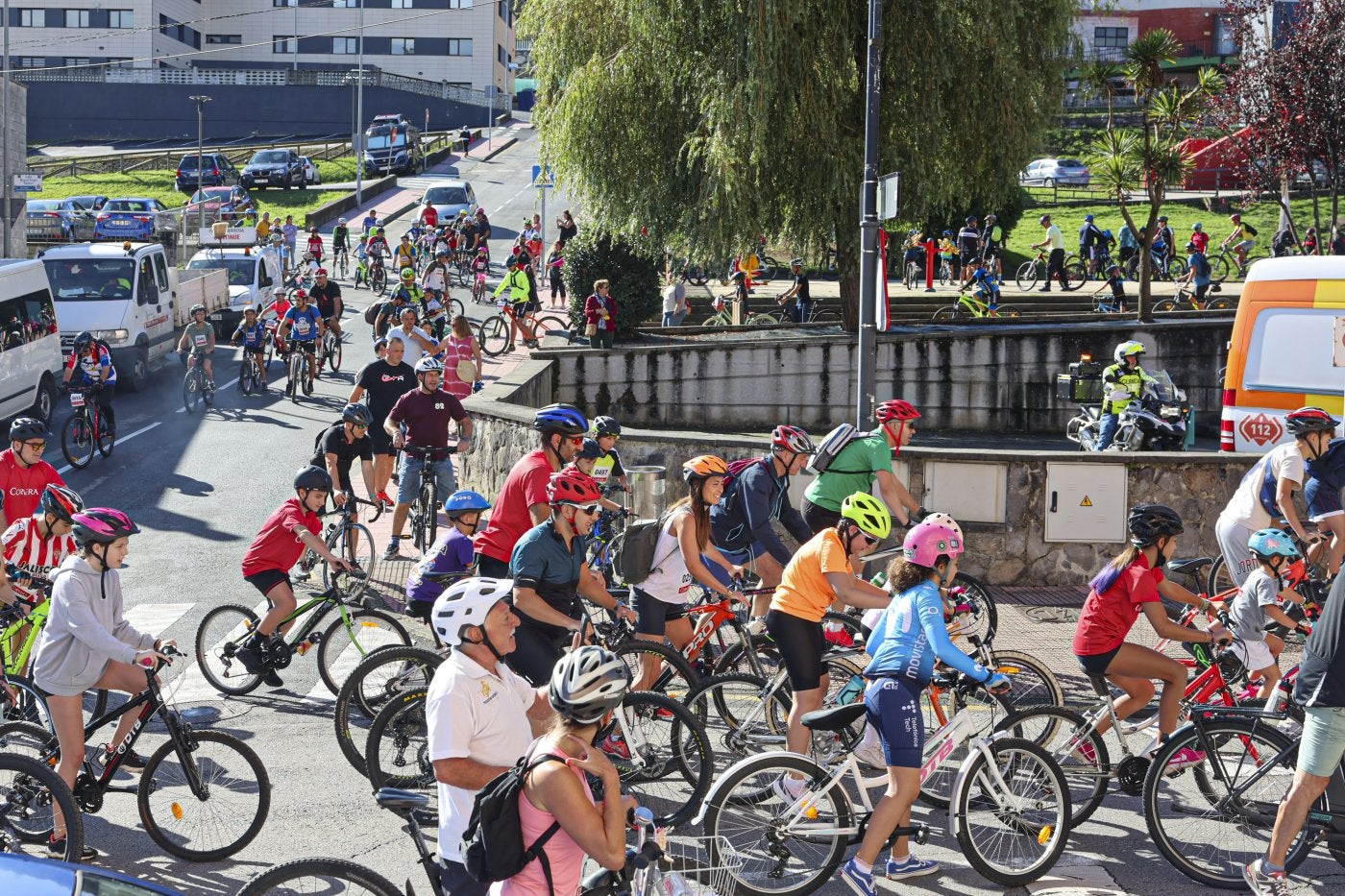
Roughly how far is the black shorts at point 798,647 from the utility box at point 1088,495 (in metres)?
5.66

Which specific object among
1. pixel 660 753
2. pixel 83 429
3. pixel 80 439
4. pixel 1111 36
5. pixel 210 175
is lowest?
pixel 660 753

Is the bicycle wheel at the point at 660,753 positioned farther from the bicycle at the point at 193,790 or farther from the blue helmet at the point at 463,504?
the blue helmet at the point at 463,504

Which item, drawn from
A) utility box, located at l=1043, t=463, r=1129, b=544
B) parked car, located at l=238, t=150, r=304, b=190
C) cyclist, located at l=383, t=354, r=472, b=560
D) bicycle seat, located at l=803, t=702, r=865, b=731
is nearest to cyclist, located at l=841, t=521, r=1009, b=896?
bicycle seat, located at l=803, t=702, r=865, b=731

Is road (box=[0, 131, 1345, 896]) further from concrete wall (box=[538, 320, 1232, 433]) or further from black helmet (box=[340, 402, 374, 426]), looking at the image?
concrete wall (box=[538, 320, 1232, 433])

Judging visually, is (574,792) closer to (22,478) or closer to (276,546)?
(276,546)

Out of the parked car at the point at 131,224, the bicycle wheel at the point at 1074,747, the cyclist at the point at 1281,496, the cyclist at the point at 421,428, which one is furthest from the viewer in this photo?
the parked car at the point at 131,224

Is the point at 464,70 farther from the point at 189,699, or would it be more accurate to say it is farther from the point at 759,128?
the point at 189,699

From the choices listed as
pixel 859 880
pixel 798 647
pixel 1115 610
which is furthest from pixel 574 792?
pixel 1115 610

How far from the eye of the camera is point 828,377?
2255cm

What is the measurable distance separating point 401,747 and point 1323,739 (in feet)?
14.4

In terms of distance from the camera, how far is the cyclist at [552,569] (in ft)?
25.1

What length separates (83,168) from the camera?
6825 cm

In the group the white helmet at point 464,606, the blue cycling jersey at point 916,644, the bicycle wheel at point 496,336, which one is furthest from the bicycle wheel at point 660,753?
the bicycle wheel at point 496,336

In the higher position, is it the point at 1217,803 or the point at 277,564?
the point at 277,564
